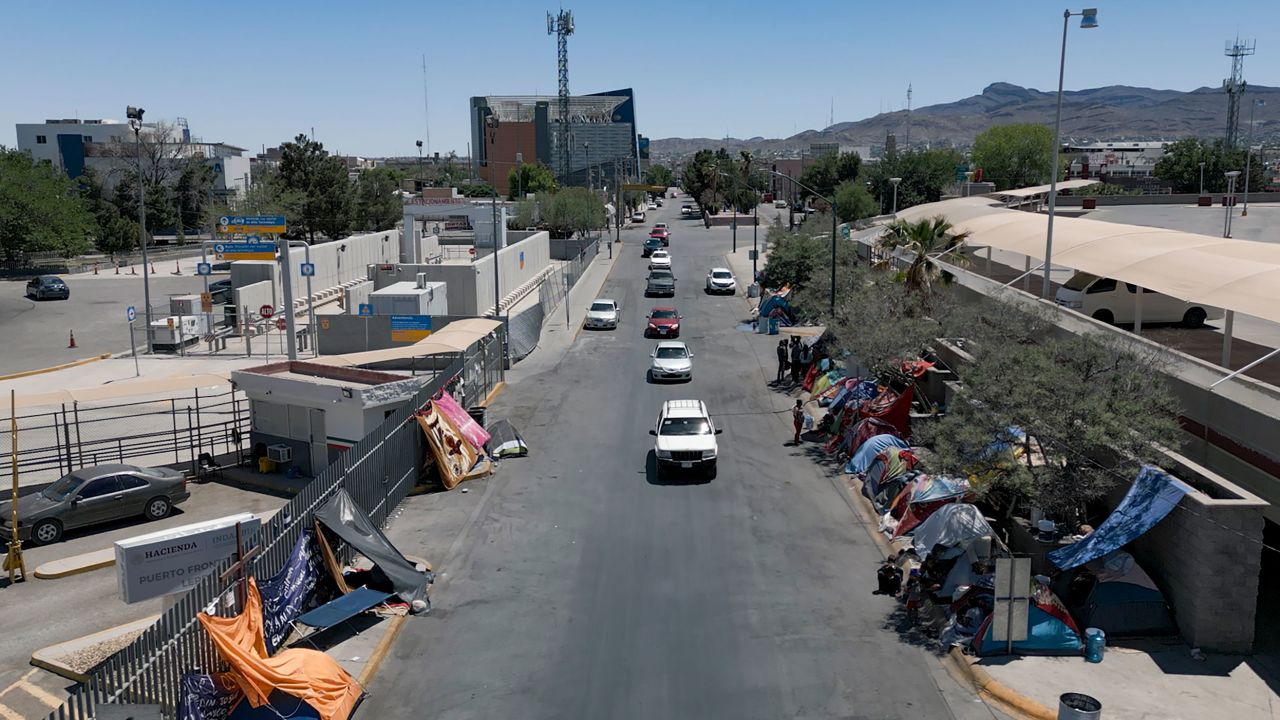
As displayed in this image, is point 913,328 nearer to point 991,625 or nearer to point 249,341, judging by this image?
point 991,625

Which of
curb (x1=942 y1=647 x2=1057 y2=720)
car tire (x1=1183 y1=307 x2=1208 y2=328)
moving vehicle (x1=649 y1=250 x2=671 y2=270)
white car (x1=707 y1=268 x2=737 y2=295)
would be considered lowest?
curb (x1=942 y1=647 x2=1057 y2=720)

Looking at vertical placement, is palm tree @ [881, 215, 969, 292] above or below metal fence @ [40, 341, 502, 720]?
above

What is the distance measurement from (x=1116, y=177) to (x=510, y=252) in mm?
107184

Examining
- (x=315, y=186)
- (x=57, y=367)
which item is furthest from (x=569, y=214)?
(x=57, y=367)

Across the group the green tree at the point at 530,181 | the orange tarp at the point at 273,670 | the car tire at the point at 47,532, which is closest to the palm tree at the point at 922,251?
the orange tarp at the point at 273,670

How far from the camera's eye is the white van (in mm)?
28688

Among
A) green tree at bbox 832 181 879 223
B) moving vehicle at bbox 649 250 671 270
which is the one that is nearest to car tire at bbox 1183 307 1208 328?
moving vehicle at bbox 649 250 671 270

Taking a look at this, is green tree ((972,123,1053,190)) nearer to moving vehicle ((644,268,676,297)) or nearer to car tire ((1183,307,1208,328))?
moving vehicle ((644,268,676,297))

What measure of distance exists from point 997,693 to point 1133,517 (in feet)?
12.7

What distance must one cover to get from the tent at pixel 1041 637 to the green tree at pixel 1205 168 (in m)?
98.9

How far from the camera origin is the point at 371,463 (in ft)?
61.3

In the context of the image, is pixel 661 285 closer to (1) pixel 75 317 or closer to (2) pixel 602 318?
(2) pixel 602 318

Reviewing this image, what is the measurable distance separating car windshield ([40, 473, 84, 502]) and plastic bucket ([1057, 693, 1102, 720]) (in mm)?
18690

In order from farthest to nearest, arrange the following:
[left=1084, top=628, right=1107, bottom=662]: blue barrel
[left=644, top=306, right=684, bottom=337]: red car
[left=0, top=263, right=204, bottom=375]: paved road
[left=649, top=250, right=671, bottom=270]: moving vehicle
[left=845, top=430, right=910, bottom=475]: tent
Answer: [left=649, top=250, right=671, bottom=270]: moving vehicle, [left=644, top=306, right=684, bottom=337]: red car, [left=0, top=263, right=204, bottom=375]: paved road, [left=845, top=430, right=910, bottom=475]: tent, [left=1084, top=628, right=1107, bottom=662]: blue barrel
